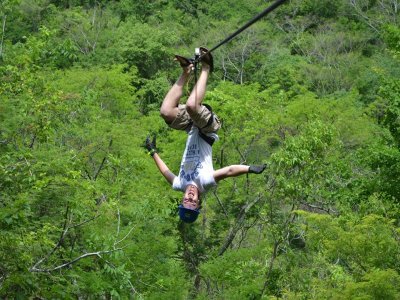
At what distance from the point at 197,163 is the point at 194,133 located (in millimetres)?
219

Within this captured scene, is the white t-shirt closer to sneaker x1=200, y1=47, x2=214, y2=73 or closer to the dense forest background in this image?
sneaker x1=200, y1=47, x2=214, y2=73

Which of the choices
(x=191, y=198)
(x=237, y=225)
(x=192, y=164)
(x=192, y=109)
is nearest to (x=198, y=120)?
(x=192, y=109)

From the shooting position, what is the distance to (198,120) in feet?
16.5

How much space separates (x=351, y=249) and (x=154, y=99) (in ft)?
62.7

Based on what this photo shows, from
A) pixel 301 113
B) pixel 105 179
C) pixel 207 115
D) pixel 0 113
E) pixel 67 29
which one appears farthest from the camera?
pixel 67 29

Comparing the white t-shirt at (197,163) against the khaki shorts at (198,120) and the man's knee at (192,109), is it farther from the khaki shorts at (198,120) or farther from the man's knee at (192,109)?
the man's knee at (192,109)

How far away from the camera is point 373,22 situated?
127 ft

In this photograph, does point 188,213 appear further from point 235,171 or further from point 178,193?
point 178,193

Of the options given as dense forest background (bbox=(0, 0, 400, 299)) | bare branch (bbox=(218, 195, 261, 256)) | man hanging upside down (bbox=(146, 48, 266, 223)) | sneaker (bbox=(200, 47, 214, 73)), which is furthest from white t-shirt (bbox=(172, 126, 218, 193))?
bare branch (bbox=(218, 195, 261, 256))

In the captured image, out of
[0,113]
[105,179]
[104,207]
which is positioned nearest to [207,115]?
[0,113]

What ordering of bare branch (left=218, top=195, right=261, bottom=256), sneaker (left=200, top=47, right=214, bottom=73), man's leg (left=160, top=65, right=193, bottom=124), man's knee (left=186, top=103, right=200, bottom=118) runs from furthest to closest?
bare branch (left=218, top=195, right=261, bottom=256) < man's leg (left=160, top=65, right=193, bottom=124) < man's knee (left=186, top=103, right=200, bottom=118) < sneaker (left=200, top=47, right=214, bottom=73)

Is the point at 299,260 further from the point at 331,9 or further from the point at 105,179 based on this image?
the point at 331,9

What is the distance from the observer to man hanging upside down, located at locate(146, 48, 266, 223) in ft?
16.3

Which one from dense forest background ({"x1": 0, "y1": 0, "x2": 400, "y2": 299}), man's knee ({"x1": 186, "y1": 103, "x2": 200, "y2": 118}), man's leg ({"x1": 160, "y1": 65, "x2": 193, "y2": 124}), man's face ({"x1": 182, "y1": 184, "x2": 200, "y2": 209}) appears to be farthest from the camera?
dense forest background ({"x1": 0, "y1": 0, "x2": 400, "y2": 299})
